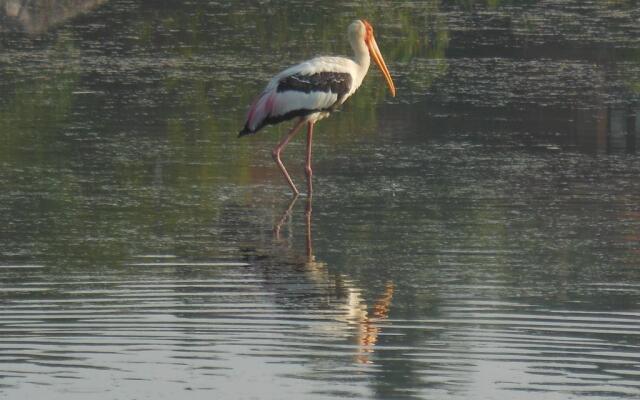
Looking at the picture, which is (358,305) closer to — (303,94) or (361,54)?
(303,94)

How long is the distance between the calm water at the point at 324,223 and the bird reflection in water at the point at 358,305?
27 millimetres

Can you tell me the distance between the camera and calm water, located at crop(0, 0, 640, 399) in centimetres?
→ 938

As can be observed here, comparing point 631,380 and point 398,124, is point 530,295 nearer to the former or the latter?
point 631,380

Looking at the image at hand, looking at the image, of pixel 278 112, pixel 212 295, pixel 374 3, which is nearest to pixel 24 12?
pixel 374 3

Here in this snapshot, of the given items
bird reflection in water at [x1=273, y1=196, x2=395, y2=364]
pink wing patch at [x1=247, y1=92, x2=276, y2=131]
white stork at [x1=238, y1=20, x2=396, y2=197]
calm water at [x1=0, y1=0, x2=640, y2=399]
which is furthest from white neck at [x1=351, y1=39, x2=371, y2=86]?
bird reflection in water at [x1=273, y1=196, x2=395, y2=364]

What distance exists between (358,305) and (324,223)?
267cm

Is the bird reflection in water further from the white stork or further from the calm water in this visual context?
the white stork

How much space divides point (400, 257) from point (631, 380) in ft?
11.4

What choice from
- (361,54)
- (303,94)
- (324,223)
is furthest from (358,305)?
(361,54)

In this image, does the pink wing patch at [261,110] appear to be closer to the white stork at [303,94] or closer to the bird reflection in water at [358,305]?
the white stork at [303,94]

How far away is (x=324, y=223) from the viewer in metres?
13.5

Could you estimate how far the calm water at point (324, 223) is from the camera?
9.38 metres

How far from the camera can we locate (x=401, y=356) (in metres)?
9.52

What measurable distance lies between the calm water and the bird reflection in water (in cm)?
3
